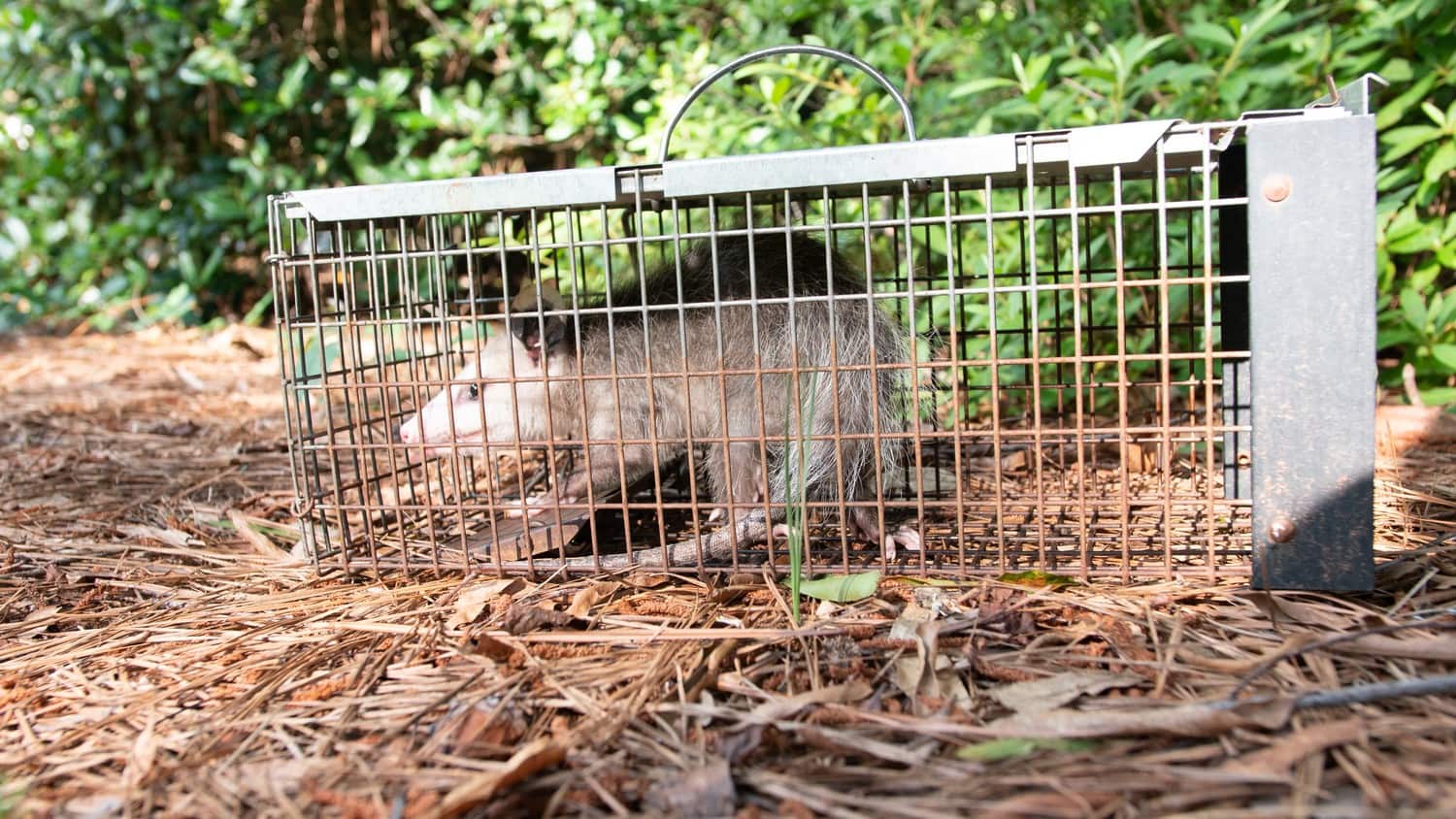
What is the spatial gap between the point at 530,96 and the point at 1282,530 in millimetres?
4670

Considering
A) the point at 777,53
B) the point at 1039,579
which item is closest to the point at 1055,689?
the point at 1039,579

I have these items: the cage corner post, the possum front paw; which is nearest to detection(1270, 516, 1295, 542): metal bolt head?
the cage corner post

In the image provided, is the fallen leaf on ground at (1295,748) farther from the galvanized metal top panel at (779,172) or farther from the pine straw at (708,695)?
the galvanized metal top panel at (779,172)

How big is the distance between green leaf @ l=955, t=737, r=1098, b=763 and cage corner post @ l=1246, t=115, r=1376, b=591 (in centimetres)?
65

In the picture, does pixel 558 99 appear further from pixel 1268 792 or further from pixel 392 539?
pixel 1268 792

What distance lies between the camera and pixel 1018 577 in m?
1.83

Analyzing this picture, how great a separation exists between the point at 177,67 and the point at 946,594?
578 cm

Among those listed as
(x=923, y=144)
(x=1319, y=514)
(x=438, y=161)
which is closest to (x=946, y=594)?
(x=1319, y=514)

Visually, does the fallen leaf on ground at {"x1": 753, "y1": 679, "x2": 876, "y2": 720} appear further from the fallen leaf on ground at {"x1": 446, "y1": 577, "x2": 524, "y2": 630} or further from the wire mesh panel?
the fallen leaf on ground at {"x1": 446, "y1": 577, "x2": 524, "y2": 630}

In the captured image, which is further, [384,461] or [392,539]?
[384,461]

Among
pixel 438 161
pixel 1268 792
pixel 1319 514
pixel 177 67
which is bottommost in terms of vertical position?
pixel 1268 792

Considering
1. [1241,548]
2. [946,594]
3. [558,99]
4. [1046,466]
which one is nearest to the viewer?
[946,594]

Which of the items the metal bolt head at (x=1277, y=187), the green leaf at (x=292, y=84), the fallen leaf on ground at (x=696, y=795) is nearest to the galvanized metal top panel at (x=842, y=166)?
the metal bolt head at (x=1277, y=187)

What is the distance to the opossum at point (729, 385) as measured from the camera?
1996mm
